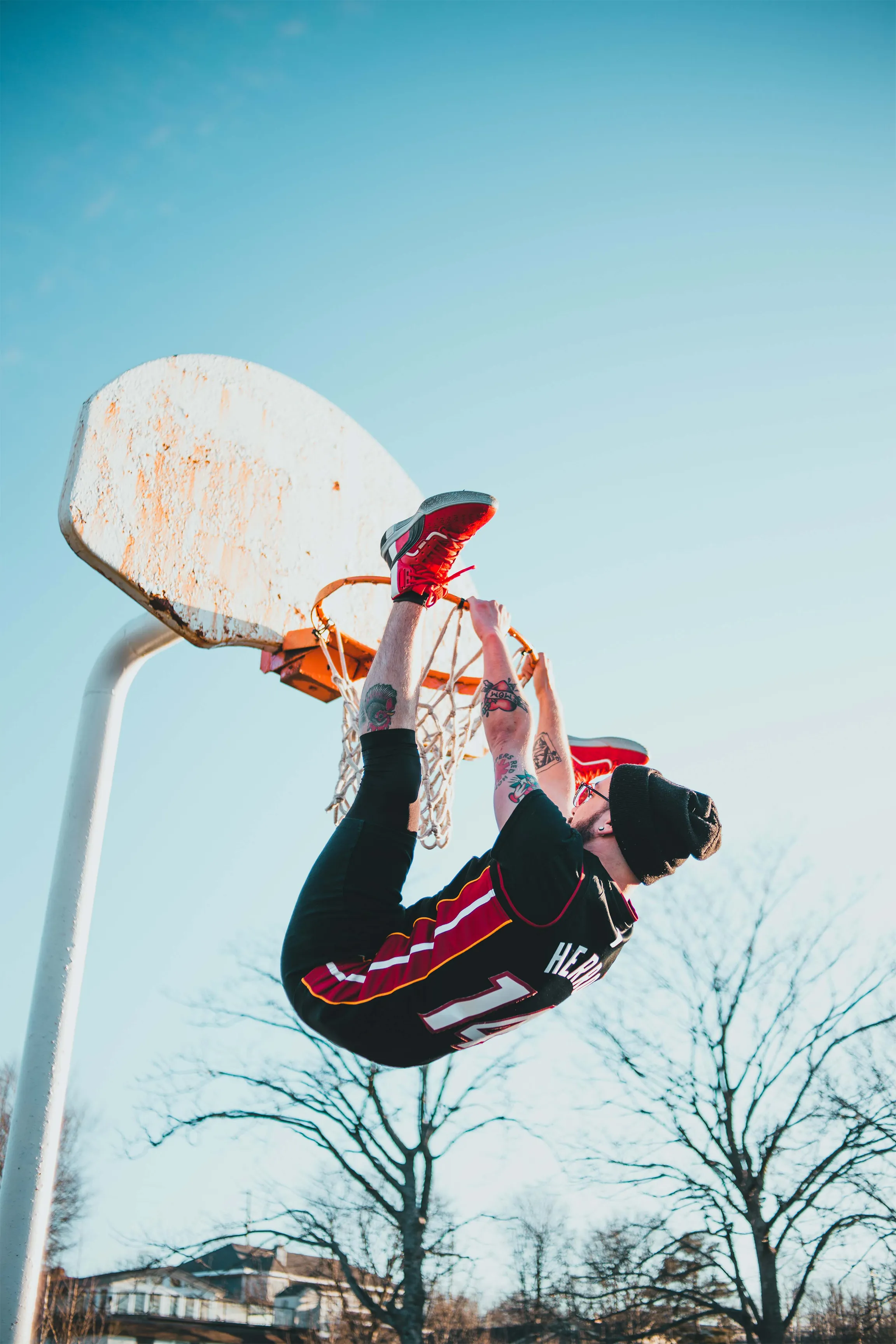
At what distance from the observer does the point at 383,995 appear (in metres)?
2.86

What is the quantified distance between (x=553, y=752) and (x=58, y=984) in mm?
2287

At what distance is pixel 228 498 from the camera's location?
4.80 m

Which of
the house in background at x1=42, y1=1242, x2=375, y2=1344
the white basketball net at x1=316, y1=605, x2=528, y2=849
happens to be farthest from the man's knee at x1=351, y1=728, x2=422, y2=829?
the house in background at x1=42, y1=1242, x2=375, y2=1344

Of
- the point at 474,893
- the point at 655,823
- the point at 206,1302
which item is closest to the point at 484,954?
the point at 474,893

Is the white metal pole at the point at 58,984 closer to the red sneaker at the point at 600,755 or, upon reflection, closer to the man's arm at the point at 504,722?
the man's arm at the point at 504,722

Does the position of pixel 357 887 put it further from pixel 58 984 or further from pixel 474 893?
pixel 58 984

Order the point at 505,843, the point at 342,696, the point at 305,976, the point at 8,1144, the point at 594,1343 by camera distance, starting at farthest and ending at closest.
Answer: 1. the point at 594,1343
2. the point at 342,696
3. the point at 8,1144
4. the point at 305,976
5. the point at 505,843

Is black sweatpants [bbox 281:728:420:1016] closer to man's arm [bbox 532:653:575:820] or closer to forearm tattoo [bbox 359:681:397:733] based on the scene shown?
forearm tattoo [bbox 359:681:397:733]

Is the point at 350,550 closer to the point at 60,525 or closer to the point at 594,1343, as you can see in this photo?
the point at 60,525

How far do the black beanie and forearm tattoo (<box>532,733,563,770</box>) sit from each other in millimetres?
864

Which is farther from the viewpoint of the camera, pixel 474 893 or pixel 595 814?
pixel 595 814

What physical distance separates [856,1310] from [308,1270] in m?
11.3

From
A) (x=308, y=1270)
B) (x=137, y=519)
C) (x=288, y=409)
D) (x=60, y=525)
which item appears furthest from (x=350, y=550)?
(x=308, y=1270)

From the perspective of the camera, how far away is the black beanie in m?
2.92
